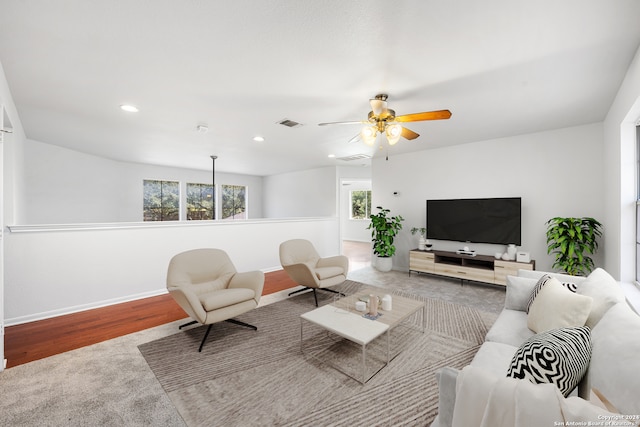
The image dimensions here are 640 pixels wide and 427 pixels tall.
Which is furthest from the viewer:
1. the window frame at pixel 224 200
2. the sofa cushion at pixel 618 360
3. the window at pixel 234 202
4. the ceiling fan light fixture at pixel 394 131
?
the window at pixel 234 202

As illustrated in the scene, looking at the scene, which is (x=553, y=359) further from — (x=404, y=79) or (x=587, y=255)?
(x=587, y=255)

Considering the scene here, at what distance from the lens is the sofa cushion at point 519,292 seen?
7.88ft

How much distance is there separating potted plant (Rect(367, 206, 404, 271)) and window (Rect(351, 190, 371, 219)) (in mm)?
4937

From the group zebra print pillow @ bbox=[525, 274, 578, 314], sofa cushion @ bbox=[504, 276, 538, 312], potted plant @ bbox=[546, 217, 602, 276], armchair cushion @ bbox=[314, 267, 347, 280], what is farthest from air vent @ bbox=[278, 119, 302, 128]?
potted plant @ bbox=[546, 217, 602, 276]

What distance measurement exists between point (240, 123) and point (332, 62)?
1998 millimetres

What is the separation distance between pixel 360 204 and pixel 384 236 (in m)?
5.32

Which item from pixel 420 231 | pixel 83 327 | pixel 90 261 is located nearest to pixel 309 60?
pixel 83 327

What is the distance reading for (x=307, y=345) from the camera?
8.45 feet

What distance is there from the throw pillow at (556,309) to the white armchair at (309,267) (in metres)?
2.28

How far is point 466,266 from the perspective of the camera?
454 cm

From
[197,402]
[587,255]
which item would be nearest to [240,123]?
[197,402]

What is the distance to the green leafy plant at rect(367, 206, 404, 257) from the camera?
18.1 ft

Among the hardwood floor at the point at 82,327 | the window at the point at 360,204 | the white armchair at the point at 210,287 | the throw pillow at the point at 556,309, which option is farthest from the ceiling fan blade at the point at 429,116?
the window at the point at 360,204

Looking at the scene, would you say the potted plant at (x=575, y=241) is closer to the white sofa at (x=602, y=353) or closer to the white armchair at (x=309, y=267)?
the white sofa at (x=602, y=353)
